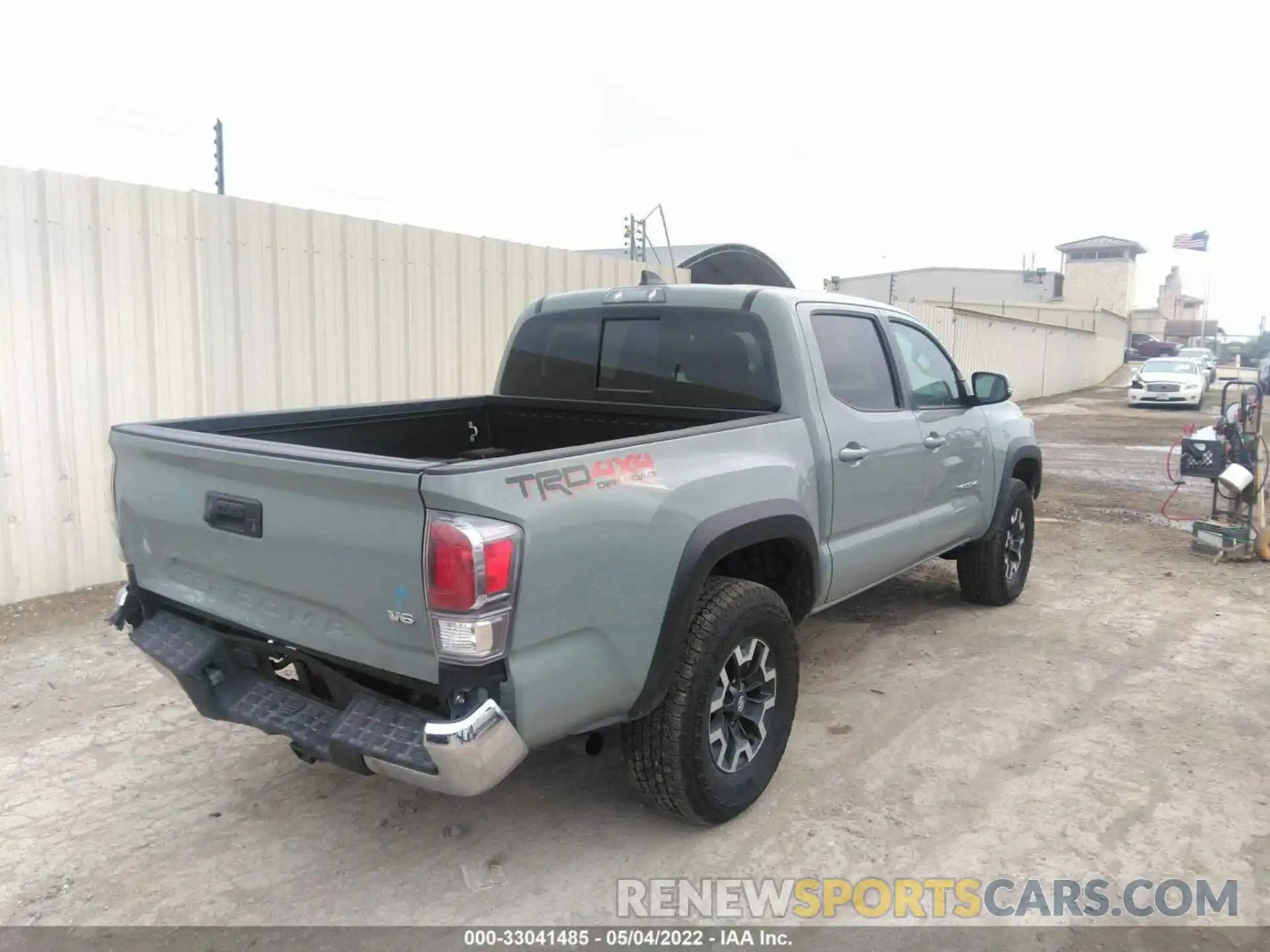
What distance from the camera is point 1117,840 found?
3262 millimetres

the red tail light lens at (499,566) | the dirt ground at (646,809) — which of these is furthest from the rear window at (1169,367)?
the red tail light lens at (499,566)

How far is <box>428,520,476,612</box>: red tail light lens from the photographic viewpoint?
237 centimetres

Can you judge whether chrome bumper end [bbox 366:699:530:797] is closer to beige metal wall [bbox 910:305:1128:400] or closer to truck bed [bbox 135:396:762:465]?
truck bed [bbox 135:396:762:465]

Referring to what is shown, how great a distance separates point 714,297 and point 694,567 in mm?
1494

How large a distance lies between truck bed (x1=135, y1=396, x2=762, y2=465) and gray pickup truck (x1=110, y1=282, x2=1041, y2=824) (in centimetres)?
1

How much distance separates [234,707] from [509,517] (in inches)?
50.4

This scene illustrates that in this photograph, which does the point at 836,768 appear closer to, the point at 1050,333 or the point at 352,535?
the point at 352,535

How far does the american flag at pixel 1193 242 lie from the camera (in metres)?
49.4

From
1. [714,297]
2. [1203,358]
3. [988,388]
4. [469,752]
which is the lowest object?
[469,752]

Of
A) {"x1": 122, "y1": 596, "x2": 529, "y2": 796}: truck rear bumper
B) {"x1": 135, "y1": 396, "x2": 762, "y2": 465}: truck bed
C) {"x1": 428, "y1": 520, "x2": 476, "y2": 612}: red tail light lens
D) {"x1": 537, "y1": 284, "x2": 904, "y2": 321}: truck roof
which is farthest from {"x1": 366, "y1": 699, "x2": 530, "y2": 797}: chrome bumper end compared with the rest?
{"x1": 537, "y1": 284, "x2": 904, "y2": 321}: truck roof

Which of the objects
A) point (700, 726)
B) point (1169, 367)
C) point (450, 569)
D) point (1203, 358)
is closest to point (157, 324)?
point (450, 569)

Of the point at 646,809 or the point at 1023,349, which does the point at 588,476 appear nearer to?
the point at 646,809

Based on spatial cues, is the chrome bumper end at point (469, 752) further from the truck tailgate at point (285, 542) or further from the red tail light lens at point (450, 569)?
the red tail light lens at point (450, 569)

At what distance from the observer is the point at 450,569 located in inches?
93.5
